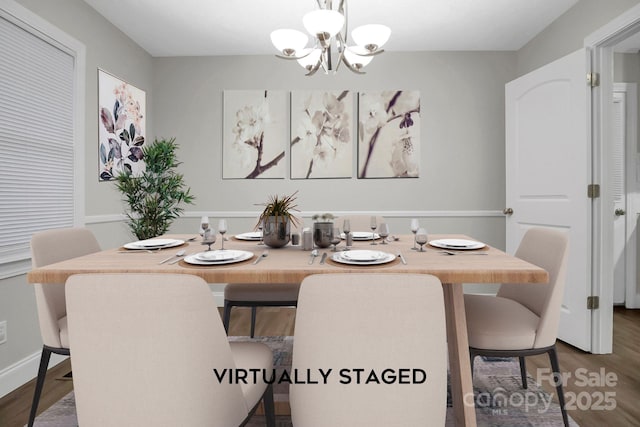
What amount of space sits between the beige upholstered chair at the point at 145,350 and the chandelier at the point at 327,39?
1.39 m

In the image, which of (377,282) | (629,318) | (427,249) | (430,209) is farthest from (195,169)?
(629,318)

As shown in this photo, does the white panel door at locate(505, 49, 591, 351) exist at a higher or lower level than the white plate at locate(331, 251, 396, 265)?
higher

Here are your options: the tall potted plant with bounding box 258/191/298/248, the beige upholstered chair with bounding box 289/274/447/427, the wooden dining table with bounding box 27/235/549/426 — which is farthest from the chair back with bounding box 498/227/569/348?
the tall potted plant with bounding box 258/191/298/248

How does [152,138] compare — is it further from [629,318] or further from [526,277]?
[629,318]

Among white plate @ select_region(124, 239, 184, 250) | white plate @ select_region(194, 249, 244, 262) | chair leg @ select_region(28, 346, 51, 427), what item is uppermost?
white plate @ select_region(124, 239, 184, 250)

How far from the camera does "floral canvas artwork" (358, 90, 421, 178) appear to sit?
3.68 m

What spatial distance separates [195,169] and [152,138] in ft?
1.74

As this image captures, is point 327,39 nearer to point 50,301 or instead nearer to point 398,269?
point 398,269

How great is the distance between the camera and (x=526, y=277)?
1.28 meters

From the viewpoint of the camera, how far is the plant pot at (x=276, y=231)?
178 centimetres

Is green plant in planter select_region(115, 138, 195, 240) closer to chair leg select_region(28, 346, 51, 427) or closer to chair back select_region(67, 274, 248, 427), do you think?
chair leg select_region(28, 346, 51, 427)

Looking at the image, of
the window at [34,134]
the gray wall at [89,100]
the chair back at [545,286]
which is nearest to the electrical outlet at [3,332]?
the gray wall at [89,100]

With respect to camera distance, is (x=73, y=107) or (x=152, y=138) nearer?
(x=73, y=107)

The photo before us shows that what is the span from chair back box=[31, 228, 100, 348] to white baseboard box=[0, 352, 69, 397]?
76 cm
